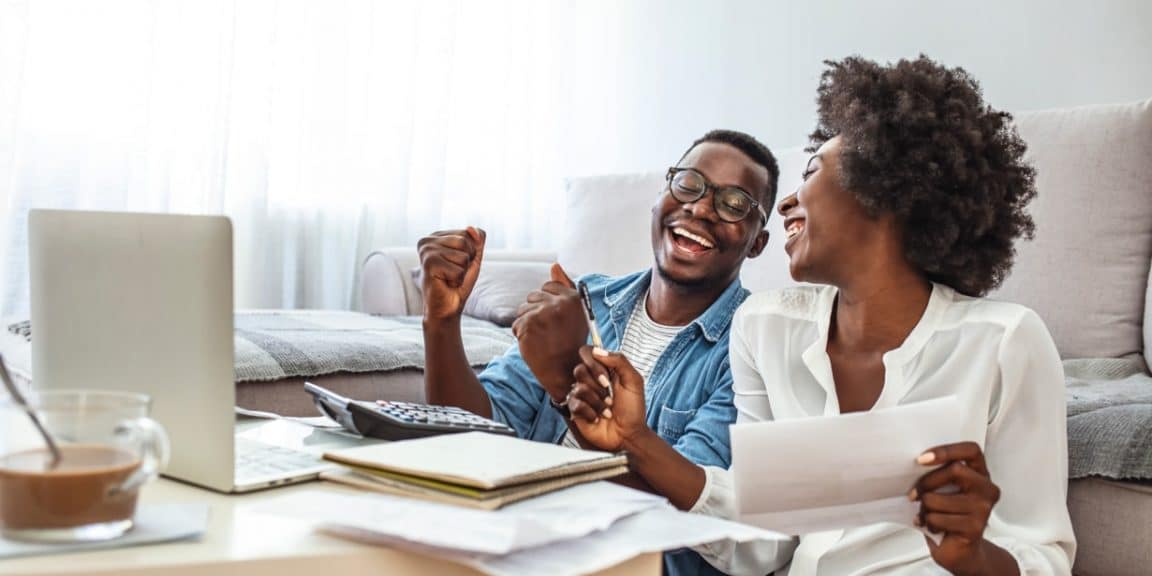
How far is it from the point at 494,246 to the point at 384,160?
55 centimetres

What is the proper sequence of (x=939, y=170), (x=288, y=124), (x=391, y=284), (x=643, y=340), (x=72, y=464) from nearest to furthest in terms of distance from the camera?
(x=72, y=464), (x=939, y=170), (x=643, y=340), (x=391, y=284), (x=288, y=124)

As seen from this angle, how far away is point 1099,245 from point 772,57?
1.52 meters

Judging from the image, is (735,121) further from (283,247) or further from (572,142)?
(283,247)

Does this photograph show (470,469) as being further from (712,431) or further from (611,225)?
(611,225)

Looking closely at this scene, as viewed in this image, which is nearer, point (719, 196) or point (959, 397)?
point (959, 397)

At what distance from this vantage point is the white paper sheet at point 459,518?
647 millimetres

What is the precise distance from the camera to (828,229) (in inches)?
47.9

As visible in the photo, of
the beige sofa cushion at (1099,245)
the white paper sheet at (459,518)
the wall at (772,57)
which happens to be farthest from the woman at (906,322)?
the wall at (772,57)

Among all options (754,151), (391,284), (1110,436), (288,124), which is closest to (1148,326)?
(1110,436)

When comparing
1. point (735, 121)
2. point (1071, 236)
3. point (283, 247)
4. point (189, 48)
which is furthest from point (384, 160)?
point (1071, 236)

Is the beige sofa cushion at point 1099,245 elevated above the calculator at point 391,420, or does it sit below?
above

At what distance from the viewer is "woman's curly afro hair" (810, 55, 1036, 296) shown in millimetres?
1173

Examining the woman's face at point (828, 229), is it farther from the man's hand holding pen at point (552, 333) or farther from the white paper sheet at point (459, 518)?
the white paper sheet at point (459, 518)

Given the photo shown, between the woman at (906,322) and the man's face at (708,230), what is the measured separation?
7.2 inches
